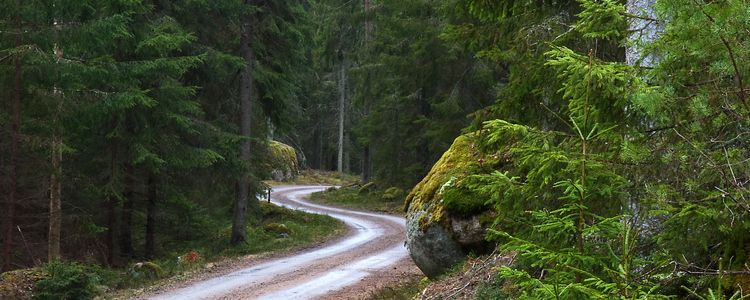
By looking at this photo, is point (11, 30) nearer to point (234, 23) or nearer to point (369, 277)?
point (234, 23)

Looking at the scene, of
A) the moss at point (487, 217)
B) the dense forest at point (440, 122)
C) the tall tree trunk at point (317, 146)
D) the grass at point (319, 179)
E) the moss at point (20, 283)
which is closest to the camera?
the dense forest at point (440, 122)

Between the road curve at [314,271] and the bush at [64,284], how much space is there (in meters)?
1.42

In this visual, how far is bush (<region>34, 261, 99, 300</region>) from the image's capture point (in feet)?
27.9

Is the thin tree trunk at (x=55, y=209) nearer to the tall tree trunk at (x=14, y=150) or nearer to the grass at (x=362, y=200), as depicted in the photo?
the tall tree trunk at (x=14, y=150)

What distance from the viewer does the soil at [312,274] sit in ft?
32.8

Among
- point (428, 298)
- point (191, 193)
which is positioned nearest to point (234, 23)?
Answer: point (191, 193)

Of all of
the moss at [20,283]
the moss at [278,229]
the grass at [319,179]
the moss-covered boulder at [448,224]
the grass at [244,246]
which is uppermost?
the moss-covered boulder at [448,224]

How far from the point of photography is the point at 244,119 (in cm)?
1588

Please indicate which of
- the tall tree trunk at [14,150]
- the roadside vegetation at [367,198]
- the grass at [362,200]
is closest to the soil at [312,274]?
the tall tree trunk at [14,150]

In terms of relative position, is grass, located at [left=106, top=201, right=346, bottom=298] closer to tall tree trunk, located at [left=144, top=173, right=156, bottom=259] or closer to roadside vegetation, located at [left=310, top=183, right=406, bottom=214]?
tall tree trunk, located at [left=144, top=173, right=156, bottom=259]

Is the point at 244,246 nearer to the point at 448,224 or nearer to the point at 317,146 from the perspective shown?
the point at 448,224

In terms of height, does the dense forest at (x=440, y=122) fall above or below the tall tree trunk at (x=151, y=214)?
above

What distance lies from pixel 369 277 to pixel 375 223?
10.4 m

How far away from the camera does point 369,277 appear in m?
11.4
